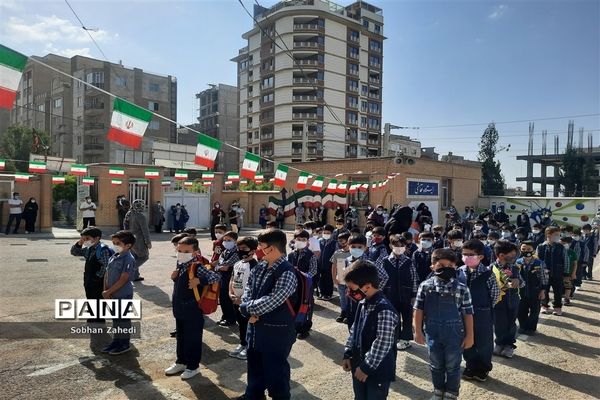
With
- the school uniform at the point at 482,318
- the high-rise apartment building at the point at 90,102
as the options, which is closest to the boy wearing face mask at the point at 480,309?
the school uniform at the point at 482,318

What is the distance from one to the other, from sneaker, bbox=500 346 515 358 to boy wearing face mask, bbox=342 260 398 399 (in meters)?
3.42

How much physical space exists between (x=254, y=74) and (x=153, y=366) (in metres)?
67.3

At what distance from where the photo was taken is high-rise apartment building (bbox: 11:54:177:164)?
55000 mm

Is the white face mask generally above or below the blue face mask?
above

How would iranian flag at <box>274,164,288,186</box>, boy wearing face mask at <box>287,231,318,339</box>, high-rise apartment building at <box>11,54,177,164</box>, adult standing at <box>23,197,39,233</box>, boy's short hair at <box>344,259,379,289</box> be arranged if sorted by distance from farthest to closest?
1. high-rise apartment building at <box>11,54,177,164</box>
2. adult standing at <box>23,197,39,233</box>
3. iranian flag at <box>274,164,288,186</box>
4. boy wearing face mask at <box>287,231,318,339</box>
5. boy's short hair at <box>344,259,379,289</box>

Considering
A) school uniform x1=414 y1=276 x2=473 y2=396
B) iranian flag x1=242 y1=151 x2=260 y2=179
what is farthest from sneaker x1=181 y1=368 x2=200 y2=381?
iranian flag x1=242 y1=151 x2=260 y2=179

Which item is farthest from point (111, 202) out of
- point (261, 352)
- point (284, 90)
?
point (284, 90)

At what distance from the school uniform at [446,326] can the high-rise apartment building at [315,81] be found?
55.9 meters

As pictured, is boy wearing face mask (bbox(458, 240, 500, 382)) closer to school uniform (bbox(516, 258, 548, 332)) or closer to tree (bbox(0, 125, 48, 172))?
school uniform (bbox(516, 258, 548, 332))

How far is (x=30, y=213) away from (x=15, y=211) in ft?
2.15

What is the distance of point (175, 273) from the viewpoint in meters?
4.88

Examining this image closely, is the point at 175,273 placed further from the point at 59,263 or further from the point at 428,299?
the point at 59,263

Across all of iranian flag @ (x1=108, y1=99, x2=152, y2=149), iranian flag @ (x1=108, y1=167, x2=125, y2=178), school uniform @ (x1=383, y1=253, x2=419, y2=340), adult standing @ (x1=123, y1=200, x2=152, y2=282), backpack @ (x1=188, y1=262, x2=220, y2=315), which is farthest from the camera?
iranian flag @ (x1=108, y1=167, x2=125, y2=178)

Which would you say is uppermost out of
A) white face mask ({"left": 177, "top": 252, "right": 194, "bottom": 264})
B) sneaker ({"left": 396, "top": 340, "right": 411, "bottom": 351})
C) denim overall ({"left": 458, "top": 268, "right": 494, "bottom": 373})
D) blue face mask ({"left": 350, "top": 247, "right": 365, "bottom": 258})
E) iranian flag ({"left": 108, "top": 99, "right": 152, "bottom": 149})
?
iranian flag ({"left": 108, "top": 99, "right": 152, "bottom": 149})
